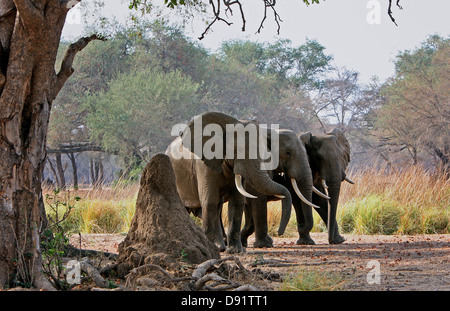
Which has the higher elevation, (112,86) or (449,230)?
(112,86)

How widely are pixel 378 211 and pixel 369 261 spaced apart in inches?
255

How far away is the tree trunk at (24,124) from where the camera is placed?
5969 millimetres

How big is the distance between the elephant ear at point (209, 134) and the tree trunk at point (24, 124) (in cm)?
345

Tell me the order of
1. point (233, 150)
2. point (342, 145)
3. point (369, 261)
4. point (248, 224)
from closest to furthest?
point (369, 261)
point (233, 150)
point (248, 224)
point (342, 145)

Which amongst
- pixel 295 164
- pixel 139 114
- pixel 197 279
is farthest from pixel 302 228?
pixel 139 114

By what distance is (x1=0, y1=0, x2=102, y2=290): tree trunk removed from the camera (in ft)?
19.6

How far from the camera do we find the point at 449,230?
14.3 metres

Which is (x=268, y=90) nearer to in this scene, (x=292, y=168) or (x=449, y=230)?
(x=449, y=230)

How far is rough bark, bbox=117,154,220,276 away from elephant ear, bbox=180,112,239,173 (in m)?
2.40

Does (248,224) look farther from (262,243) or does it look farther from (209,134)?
(209,134)

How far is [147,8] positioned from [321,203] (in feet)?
17.1

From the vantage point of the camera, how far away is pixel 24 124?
6.24 metres
